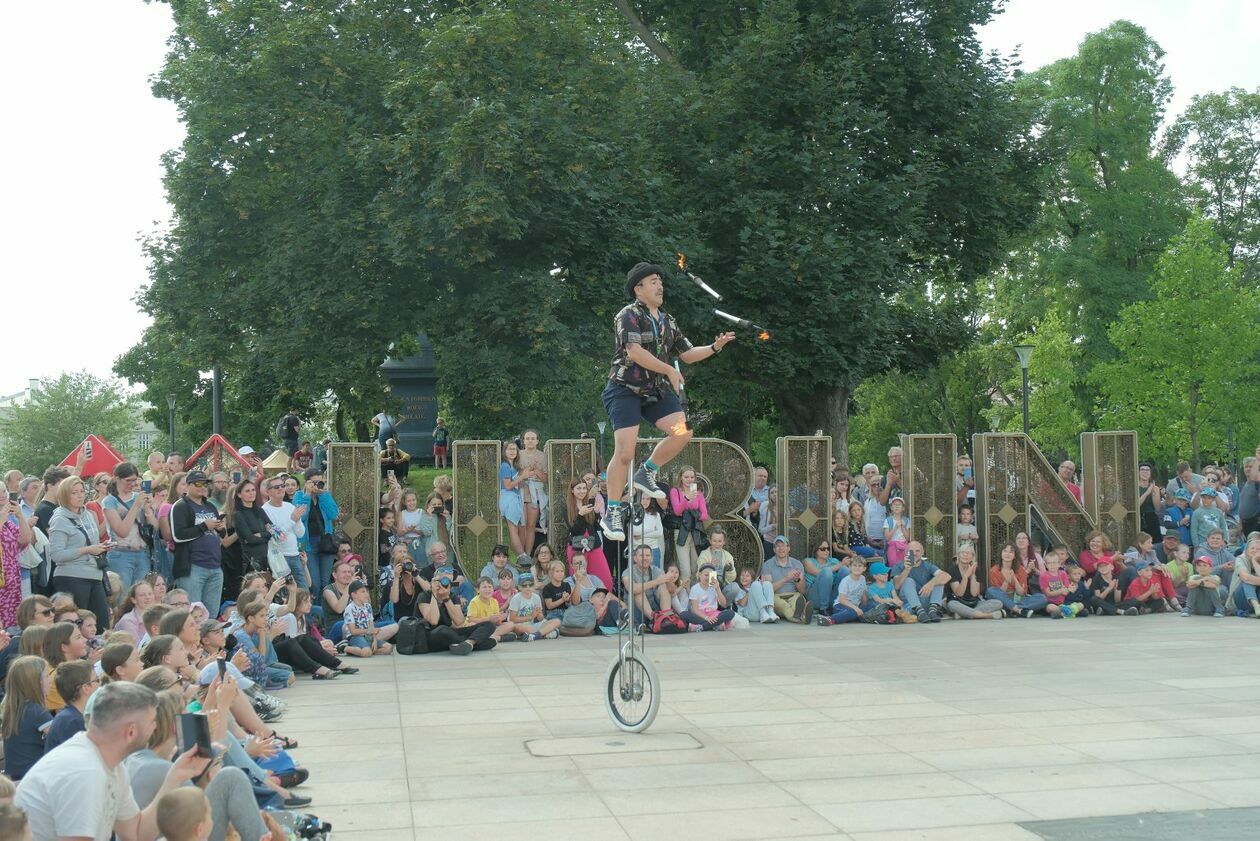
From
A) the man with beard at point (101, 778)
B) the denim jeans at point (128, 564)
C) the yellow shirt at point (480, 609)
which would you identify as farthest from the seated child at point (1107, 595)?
the man with beard at point (101, 778)

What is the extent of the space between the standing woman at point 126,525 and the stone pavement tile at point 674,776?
592 cm

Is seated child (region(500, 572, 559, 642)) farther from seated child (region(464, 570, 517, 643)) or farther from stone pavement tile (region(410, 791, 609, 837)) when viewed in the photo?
stone pavement tile (region(410, 791, 609, 837))

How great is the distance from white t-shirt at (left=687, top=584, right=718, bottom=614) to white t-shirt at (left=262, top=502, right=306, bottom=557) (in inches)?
183

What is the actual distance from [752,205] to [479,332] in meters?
4.93

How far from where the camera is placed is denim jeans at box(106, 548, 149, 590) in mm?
11219

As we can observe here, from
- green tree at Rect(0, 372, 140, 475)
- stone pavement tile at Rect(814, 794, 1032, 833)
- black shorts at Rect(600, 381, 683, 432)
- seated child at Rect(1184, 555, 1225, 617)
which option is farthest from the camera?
green tree at Rect(0, 372, 140, 475)

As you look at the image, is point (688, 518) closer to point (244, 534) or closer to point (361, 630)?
point (361, 630)

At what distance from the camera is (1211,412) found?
110 feet

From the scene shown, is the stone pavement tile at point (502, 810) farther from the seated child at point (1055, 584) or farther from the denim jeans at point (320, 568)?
the seated child at point (1055, 584)

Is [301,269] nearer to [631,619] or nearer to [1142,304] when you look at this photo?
[631,619]

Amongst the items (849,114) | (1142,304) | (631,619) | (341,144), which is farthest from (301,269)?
(1142,304)

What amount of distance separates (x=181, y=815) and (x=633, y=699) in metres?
4.40

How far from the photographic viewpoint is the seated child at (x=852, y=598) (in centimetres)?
1484

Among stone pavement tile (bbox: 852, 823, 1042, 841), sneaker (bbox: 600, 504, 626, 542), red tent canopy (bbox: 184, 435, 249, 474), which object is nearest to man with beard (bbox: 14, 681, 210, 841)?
stone pavement tile (bbox: 852, 823, 1042, 841)
